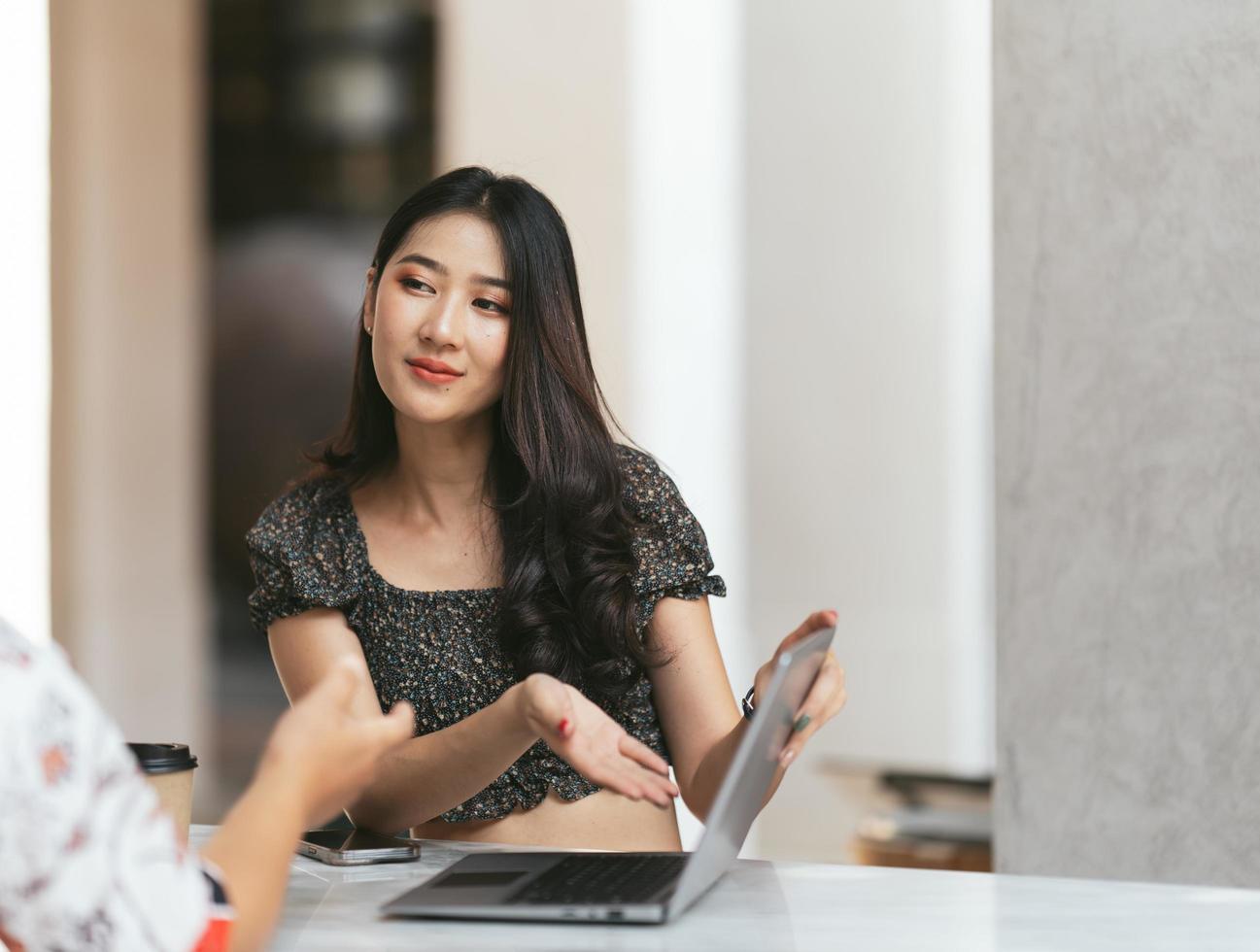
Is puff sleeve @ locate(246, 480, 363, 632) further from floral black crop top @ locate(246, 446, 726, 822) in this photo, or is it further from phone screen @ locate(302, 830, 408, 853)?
phone screen @ locate(302, 830, 408, 853)

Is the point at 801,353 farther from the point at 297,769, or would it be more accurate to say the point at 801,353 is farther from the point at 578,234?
the point at 297,769

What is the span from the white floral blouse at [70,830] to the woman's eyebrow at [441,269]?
102cm

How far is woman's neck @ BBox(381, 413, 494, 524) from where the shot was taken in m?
1.98

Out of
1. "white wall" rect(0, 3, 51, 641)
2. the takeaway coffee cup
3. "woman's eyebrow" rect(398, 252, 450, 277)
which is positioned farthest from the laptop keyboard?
"white wall" rect(0, 3, 51, 641)

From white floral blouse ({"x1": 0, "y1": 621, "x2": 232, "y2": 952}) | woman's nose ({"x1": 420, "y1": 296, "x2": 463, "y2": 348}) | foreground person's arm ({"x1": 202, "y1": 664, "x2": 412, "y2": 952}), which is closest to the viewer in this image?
white floral blouse ({"x1": 0, "y1": 621, "x2": 232, "y2": 952})

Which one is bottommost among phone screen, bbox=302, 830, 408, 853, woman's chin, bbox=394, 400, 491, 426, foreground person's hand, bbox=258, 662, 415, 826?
phone screen, bbox=302, 830, 408, 853

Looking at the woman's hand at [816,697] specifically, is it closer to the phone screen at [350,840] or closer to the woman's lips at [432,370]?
the phone screen at [350,840]

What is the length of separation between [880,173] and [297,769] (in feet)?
14.4

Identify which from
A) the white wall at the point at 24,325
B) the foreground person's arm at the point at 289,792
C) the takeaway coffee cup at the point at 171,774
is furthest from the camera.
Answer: the white wall at the point at 24,325

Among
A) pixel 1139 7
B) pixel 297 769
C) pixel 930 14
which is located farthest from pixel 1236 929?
pixel 930 14

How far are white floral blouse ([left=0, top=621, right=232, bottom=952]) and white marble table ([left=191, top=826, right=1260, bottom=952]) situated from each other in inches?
11.7

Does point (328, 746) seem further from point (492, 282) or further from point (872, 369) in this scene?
point (872, 369)

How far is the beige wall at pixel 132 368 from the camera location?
533cm

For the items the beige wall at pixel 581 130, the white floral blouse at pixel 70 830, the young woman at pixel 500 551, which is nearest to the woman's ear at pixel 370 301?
the young woman at pixel 500 551
